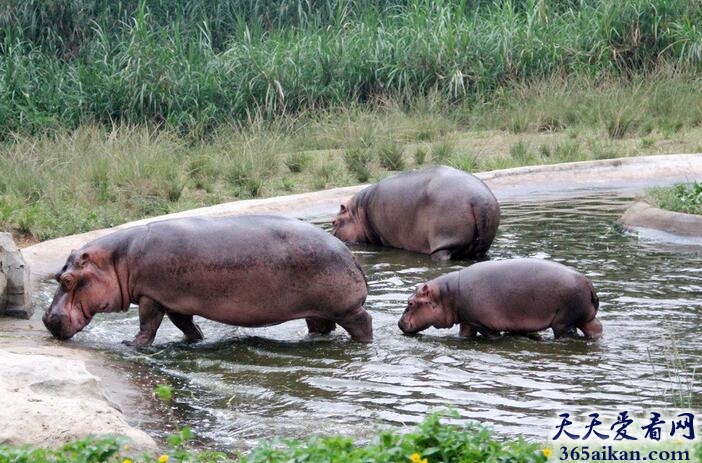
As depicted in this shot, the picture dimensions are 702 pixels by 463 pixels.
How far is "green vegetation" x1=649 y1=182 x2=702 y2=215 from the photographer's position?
8891 mm

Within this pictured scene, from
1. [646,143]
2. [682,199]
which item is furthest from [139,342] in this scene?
[646,143]

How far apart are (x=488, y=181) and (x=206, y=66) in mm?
5982

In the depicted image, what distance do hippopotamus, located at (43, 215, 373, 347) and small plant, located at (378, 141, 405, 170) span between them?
19.0 ft

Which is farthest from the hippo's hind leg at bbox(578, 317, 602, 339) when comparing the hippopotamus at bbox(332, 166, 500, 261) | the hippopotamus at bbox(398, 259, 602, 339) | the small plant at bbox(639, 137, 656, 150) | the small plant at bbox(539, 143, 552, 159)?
the small plant at bbox(639, 137, 656, 150)

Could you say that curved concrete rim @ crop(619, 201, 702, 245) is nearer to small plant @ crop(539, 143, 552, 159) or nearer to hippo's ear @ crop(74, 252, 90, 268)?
small plant @ crop(539, 143, 552, 159)

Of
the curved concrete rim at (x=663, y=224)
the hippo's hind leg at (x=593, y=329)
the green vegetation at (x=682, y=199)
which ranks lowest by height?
the curved concrete rim at (x=663, y=224)

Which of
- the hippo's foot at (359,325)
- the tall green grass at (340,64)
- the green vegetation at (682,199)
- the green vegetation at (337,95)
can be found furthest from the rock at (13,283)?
the tall green grass at (340,64)

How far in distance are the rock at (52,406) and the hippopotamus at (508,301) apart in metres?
2.25

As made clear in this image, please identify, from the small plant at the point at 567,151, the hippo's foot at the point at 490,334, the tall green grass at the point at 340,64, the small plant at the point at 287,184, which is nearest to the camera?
the hippo's foot at the point at 490,334

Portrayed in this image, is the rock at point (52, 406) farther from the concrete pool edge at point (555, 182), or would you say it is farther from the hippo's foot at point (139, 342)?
the concrete pool edge at point (555, 182)

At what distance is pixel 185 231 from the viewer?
6414 mm

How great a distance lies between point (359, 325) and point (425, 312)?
37 cm

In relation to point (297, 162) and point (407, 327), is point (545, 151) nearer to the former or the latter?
point (297, 162)

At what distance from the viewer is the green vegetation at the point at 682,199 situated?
8.89 metres
